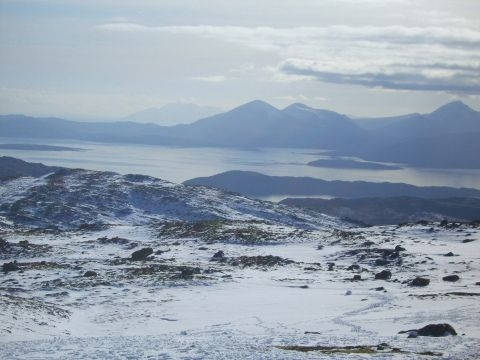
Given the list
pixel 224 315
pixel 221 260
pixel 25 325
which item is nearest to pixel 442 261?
pixel 221 260

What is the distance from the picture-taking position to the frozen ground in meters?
20.4

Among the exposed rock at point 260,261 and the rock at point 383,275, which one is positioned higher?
the rock at point 383,275

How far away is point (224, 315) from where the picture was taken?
28.5 metres

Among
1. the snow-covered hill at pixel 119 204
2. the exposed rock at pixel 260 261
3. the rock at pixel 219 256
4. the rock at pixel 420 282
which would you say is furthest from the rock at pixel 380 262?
the snow-covered hill at pixel 119 204

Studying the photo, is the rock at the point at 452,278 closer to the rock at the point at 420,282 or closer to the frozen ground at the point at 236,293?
the frozen ground at the point at 236,293

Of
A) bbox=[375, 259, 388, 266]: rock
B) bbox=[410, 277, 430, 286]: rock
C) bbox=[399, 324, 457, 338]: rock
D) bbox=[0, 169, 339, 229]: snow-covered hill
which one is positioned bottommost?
bbox=[0, 169, 339, 229]: snow-covered hill

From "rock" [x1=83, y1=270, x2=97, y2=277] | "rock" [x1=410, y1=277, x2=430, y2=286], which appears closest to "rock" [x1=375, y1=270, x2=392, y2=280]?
"rock" [x1=410, y1=277, x2=430, y2=286]

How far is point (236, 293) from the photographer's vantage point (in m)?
34.5

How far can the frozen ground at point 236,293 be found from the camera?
20438 mm

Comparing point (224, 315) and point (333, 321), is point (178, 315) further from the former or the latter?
point (333, 321)

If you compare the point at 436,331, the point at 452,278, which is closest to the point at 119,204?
the point at 452,278

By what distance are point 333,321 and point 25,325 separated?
1455 centimetres

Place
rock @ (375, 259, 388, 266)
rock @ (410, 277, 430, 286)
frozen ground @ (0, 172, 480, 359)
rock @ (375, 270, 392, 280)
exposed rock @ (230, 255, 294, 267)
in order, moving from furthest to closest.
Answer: exposed rock @ (230, 255, 294, 267), rock @ (375, 259, 388, 266), rock @ (375, 270, 392, 280), rock @ (410, 277, 430, 286), frozen ground @ (0, 172, 480, 359)

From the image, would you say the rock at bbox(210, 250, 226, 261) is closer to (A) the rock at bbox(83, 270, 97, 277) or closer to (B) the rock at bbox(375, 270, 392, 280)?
(A) the rock at bbox(83, 270, 97, 277)
